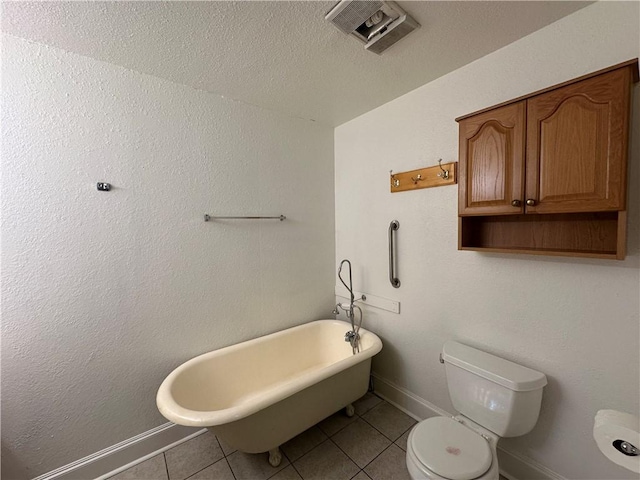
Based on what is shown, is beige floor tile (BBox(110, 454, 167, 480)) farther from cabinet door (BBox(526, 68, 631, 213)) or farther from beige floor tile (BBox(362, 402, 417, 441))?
cabinet door (BBox(526, 68, 631, 213))

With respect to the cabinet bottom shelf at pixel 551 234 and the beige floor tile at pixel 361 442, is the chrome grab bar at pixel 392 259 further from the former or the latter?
the beige floor tile at pixel 361 442

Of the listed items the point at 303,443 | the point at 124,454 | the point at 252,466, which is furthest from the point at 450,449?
the point at 124,454

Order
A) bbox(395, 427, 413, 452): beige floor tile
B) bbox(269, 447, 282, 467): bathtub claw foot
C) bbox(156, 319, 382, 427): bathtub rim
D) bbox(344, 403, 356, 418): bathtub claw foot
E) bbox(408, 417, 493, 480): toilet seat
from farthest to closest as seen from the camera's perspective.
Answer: bbox(344, 403, 356, 418): bathtub claw foot → bbox(395, 427, 413, 452): beige floor tile → bbox(269, 447, 282, 467): bathtub claw foot → bbox(156, 319, 382, 427): bathtub rim → bbox(408, 417, 493, 480): toilet seat

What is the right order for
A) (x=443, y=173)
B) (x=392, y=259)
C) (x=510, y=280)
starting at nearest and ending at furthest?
(x=510, y=280) < (x=443, y=173) < (x=392, y=259)

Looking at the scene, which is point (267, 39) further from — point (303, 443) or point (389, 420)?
point (389, 420)

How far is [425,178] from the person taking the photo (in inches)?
69.0

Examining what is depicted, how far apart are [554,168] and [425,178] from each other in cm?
71

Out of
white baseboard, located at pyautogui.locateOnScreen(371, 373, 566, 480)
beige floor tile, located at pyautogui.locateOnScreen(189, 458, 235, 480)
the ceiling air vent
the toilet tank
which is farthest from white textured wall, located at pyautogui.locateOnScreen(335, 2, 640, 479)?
beige floor tile, located at pyautogui.locateOnScreen(189, 458, 235, 480)

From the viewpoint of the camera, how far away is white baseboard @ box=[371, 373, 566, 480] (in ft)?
4.47

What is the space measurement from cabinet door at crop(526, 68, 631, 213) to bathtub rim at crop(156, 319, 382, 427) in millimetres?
1368

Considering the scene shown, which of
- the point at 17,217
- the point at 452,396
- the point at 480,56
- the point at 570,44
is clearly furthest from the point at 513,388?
the point at 17,217

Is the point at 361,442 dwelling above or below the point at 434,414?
below

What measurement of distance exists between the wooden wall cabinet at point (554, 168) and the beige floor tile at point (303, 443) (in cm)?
158

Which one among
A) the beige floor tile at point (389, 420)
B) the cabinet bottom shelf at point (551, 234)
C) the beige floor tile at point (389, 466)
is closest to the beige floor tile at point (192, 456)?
the beige floor tile at point (389, 466)
